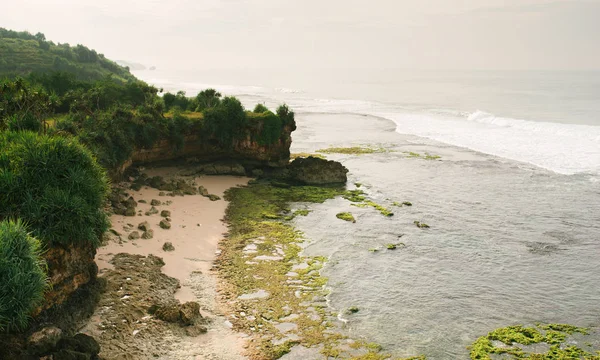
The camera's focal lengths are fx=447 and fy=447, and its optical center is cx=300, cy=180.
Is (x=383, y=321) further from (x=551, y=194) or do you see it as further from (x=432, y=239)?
(x=551, y=194)

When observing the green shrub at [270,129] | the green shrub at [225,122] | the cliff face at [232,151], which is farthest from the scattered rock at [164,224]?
the green shrub at [270,129]

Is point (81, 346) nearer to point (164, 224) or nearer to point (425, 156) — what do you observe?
point (164, 224)

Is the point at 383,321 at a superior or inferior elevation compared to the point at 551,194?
inferior

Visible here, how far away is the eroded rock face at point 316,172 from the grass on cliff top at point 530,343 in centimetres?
2531

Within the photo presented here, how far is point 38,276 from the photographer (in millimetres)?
15125

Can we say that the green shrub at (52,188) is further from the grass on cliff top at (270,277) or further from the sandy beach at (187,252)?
the grass on cliff top at (270,277)

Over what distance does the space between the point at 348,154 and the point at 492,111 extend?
55.6 meters

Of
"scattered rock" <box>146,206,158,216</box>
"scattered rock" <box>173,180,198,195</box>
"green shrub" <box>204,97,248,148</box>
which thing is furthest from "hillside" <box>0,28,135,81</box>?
"scattered rock" <box>146,206,158,216</box>

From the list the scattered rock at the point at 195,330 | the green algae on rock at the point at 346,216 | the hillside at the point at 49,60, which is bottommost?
the scattered rock at the point at 195,330

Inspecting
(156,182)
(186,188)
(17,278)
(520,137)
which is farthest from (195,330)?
(520,137)

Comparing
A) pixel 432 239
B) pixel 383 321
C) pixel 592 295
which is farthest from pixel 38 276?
pixel 592 295

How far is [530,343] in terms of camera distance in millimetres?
18891

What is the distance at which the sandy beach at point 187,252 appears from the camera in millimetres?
17984

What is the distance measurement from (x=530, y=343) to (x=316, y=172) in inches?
1057
